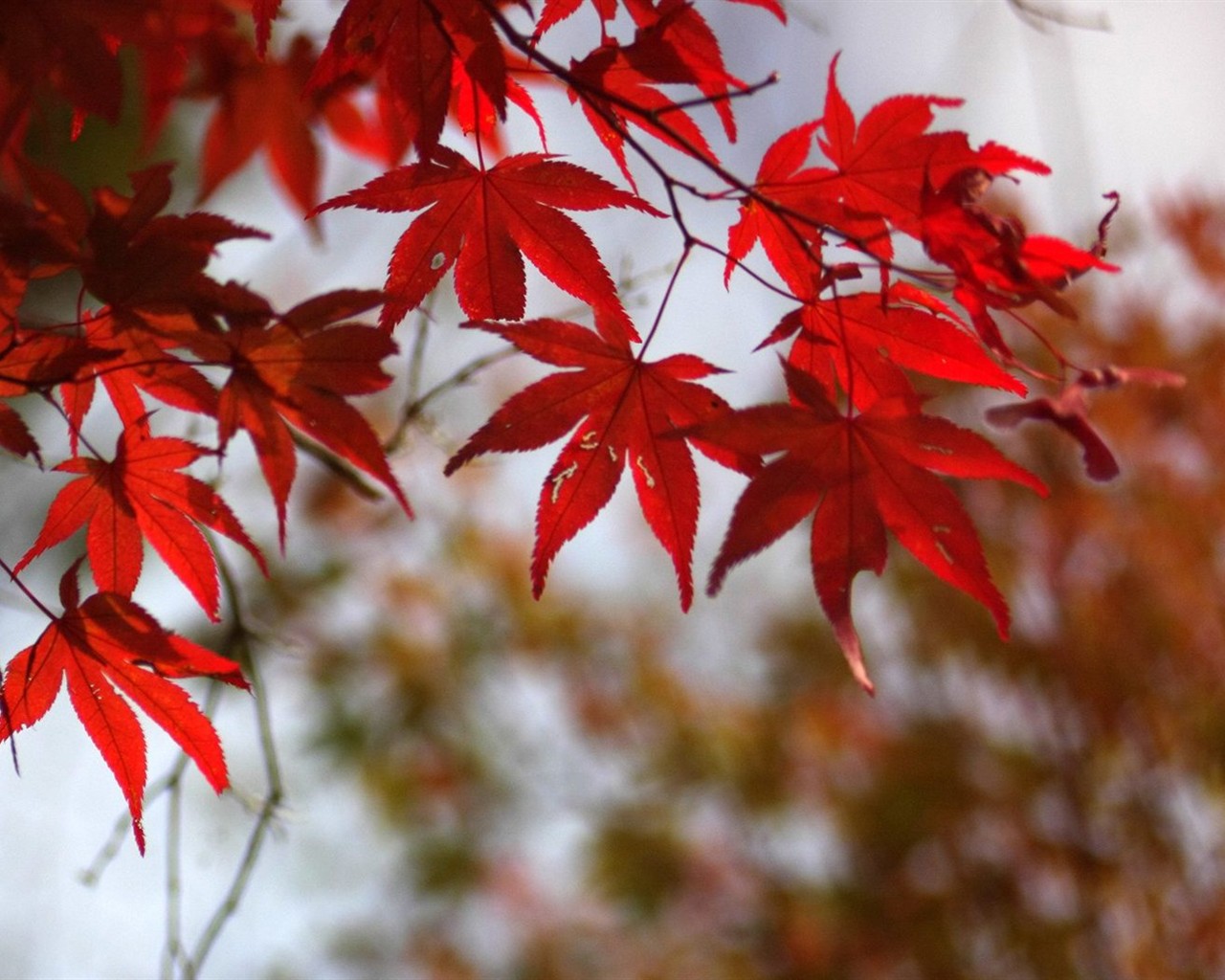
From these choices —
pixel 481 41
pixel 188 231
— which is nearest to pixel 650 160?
pixel 481 41

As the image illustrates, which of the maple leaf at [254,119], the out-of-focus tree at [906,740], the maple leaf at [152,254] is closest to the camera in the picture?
the maple leaf at [152,254]

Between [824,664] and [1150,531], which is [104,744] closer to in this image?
[1150,531]

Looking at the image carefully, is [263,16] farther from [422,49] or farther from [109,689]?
[109,689]

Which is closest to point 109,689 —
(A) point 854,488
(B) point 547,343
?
(B) point 547,343

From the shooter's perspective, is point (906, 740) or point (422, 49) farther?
point (906, 740)

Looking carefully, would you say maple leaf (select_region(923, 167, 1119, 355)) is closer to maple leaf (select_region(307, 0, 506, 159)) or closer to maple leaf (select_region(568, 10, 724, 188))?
maple leaf (select_region(568, 10, 724, 188))

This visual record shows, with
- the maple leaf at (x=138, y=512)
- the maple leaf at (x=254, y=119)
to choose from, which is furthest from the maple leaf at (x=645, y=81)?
the maple leaf at (x=254, y=119)

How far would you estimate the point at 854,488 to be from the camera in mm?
674

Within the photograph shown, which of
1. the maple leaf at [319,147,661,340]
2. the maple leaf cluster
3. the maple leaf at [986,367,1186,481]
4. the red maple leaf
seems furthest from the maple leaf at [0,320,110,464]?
the maple leaf at [986,367,1186,481]

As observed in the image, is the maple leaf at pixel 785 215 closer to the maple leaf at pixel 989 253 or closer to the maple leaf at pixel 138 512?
the maple leaf at pixel 989 253

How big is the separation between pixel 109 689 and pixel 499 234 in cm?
40

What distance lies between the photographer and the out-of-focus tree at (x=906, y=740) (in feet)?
7.78

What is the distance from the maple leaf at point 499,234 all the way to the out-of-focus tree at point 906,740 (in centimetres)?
124

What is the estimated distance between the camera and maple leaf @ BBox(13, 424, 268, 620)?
676 millimetres
